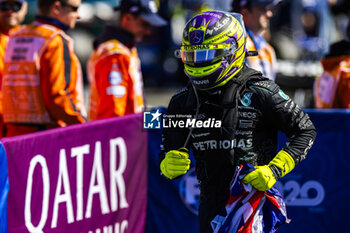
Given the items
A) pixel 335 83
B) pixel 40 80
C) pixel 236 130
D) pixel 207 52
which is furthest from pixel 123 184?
pixel 335 83

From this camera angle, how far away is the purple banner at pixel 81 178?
5074 millimetres

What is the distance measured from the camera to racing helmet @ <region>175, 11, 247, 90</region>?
4.07 m

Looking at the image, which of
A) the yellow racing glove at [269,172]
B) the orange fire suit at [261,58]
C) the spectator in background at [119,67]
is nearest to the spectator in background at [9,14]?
the spectator in background at [119,67]

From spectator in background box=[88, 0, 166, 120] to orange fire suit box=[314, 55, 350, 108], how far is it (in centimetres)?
197

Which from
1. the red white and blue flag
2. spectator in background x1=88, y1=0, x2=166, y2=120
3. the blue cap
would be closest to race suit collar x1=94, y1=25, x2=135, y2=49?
spectator in background x1=88, y1=0, x2=166, y2=120

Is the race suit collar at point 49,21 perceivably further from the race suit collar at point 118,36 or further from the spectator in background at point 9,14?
the spectator in background at point 9,14

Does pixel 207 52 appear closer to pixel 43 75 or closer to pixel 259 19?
pixel 43 75

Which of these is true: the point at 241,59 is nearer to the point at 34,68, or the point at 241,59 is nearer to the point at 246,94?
the point at 246,94

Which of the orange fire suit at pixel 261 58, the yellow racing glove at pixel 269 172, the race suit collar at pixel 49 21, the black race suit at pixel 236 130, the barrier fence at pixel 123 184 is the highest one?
the race suit collar at pixel 49 21

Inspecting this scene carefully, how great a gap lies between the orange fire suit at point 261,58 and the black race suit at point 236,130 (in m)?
2.39

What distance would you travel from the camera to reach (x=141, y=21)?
7.14 meters

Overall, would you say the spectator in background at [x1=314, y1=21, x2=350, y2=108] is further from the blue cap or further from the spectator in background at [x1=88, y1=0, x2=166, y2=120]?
the spectator in background at [x1=88, y1=0, x2=166, y2=120]

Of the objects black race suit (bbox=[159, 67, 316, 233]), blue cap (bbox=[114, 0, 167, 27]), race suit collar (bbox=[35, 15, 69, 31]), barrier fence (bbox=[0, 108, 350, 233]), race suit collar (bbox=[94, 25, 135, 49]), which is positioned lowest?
barrier fence (bbox=[0, 108, 350, 233])

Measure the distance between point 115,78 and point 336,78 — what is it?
7.65 ft
